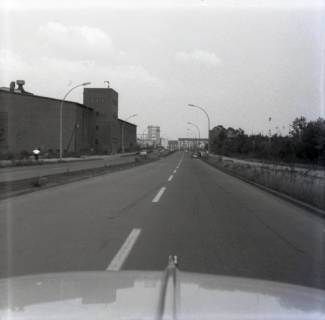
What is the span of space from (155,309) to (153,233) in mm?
6507

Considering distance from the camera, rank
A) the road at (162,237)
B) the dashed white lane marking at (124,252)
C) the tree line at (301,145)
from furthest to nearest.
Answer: the tree line at (301,145) → the road at (162,237) → the dashed white lane marking at (124,252)

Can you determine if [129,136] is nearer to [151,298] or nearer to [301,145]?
[301,145]

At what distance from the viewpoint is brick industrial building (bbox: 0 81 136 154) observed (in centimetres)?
7781

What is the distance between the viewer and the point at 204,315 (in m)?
3.23

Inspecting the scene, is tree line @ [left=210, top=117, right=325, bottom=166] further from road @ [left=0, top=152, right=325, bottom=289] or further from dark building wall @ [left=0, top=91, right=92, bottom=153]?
dark building wall @ [left=0, top=91, right=92, bottom=153]

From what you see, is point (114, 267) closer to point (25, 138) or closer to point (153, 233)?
Answer: point (153, 233)

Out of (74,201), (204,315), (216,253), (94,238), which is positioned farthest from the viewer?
(74,201)

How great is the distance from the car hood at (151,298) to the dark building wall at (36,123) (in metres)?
71.7

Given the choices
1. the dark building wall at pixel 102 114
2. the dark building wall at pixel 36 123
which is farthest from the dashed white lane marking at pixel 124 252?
the dark building wall at pixel 102 114

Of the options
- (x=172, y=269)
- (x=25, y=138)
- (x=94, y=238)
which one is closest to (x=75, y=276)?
(x=172, y=269)

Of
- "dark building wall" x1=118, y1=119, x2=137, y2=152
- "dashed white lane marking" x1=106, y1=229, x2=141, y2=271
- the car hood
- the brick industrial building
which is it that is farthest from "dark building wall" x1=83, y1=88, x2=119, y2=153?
the car hood

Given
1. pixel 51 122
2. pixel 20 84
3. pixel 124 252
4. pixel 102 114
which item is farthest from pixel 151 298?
pixel 102 114

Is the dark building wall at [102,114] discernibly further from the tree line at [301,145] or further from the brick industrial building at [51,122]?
the tree line at [301,145]

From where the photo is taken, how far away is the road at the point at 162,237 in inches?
273
